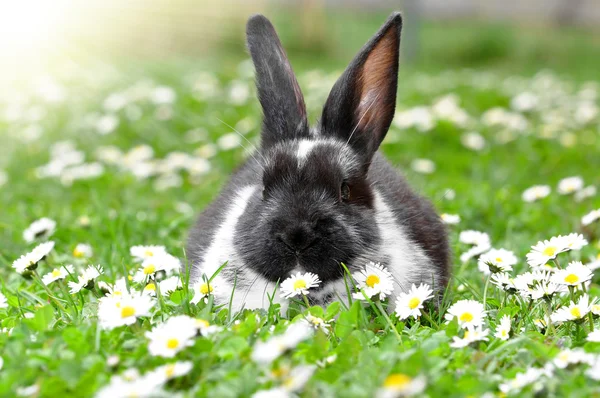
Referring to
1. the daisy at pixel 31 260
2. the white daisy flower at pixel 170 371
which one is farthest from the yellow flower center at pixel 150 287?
the white daisy flower at pixel 170 371

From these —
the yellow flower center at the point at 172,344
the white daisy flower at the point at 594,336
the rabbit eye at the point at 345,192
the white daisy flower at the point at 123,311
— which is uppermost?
the rabbit eye at the point at 345,192

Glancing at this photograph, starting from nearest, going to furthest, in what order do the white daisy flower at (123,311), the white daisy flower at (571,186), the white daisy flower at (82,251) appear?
the white daisy flower at (123,311) < the white daisy flower at (82,251) < the white daisy flower at (571,186)

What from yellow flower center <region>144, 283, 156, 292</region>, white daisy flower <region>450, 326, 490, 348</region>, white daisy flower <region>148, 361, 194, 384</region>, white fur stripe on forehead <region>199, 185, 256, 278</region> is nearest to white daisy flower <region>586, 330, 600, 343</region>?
white daisy flower <region>450, 326, 490, 348</region>

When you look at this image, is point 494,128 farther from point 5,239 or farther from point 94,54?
point 94,54

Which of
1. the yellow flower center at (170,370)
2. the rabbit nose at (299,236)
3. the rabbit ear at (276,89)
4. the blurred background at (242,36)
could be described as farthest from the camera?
the blurred background at (242,36)

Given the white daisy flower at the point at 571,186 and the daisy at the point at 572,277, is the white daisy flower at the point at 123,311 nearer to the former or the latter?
the daisy at the point at 572,277

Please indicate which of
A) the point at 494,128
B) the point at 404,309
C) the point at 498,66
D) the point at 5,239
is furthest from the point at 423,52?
the point at 404,309

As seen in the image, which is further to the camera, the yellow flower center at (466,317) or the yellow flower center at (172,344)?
the yellow flower center at (466,317)
